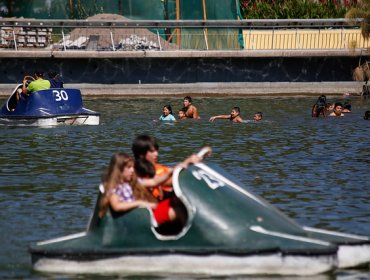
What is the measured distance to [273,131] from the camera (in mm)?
29391

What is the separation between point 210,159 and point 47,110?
325 inches

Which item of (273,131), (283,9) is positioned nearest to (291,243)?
(273,131)

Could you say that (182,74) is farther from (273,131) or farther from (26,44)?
(273,131)

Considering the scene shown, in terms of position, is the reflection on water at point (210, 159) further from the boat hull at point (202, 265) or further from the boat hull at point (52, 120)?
the boat hull at point (202, 265)

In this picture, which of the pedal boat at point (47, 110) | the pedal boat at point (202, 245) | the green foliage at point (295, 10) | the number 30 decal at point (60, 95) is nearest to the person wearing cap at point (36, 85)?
the pedal boat at point (47, 110)

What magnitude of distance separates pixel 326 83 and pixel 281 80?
1.77 metres

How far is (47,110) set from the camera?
30062 millimetres


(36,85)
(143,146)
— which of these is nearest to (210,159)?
(36,85)

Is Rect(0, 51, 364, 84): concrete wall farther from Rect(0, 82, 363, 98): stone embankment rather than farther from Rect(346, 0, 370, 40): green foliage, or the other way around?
Rect(346, 0, 370, 40): green foliage

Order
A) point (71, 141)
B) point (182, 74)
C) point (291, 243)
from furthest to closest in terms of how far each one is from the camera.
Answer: point (182, 74), point (71, 141), point (291, 243)

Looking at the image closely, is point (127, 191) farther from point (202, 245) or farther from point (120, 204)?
point (202, 245)

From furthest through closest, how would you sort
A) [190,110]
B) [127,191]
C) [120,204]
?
[190,110]
[127,191]
[120,204]

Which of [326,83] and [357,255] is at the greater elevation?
[357,255]

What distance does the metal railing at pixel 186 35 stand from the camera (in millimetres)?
43000
